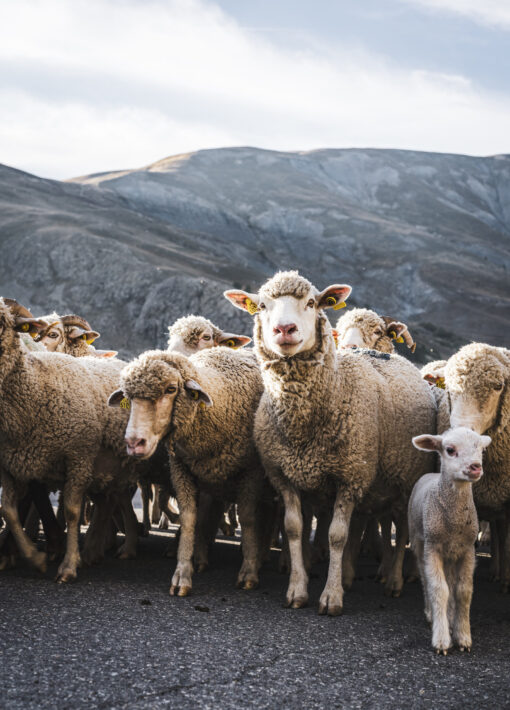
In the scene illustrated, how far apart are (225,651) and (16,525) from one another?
273cm

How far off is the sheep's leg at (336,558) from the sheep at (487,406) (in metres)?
1.15

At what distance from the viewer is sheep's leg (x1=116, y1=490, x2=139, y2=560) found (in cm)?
817

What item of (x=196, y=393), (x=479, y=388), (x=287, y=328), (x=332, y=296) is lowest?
(x=196, y=393)

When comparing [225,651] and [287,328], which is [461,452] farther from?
[225,651]

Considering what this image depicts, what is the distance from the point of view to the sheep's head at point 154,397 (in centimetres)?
618

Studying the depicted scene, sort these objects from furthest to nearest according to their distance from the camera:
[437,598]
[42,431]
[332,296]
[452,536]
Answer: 1. [42,431]
2. [332,296]
3. [452,536]
4. [437,598]

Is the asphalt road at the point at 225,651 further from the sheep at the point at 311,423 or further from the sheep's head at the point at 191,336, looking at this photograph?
the sheep's head at the point at 191,336

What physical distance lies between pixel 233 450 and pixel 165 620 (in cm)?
186

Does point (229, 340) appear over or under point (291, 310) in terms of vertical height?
under

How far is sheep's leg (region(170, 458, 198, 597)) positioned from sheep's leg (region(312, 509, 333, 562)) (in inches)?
75.5

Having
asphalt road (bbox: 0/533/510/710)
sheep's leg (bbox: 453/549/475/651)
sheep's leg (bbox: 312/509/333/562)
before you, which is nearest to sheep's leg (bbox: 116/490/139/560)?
asphalt road (bbox: 0/533/510/710)

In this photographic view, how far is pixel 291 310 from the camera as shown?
20.5ft

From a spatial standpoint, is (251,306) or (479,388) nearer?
(479,388)

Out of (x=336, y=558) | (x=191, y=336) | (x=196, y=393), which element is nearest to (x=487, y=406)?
(x=336, y=558)
